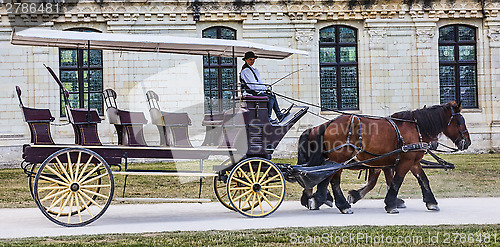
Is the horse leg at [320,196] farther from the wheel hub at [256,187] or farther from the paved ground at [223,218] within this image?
the wheel hub at [256,187]

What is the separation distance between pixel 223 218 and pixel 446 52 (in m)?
14.4

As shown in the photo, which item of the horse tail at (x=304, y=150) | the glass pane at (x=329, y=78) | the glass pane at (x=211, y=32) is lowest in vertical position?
the horse tail at (x=304, y=150)

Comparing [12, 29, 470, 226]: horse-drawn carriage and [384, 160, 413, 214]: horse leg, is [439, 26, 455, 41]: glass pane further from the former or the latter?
[384, 160, 413, 214]: horse leg

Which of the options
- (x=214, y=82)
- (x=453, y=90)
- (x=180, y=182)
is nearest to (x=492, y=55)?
(x=453, y=90)

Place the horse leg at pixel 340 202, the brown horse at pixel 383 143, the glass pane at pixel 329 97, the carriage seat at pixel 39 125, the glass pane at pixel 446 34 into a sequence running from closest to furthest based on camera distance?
the carriage seat at pixel 39 125 → the horse leg at pixel 340 202 → the brown horse at pixel 383 143 → the glass pane at pixel 329 97 → the glass pane at pixel 446 34

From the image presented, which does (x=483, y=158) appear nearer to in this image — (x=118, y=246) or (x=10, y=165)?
(x=10, y=165)

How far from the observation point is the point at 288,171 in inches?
393

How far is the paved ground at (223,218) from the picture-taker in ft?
28.7

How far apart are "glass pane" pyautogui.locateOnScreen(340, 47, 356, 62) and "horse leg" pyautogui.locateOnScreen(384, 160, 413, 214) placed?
11887 mm

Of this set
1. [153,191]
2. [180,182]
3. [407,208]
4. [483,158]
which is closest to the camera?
[407,208]

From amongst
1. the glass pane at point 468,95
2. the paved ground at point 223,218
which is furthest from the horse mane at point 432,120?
the glass pane at point 468,95

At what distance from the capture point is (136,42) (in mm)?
9500

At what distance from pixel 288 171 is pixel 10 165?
12430mm

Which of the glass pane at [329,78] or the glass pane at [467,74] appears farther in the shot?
the glass pane at [467,74]
